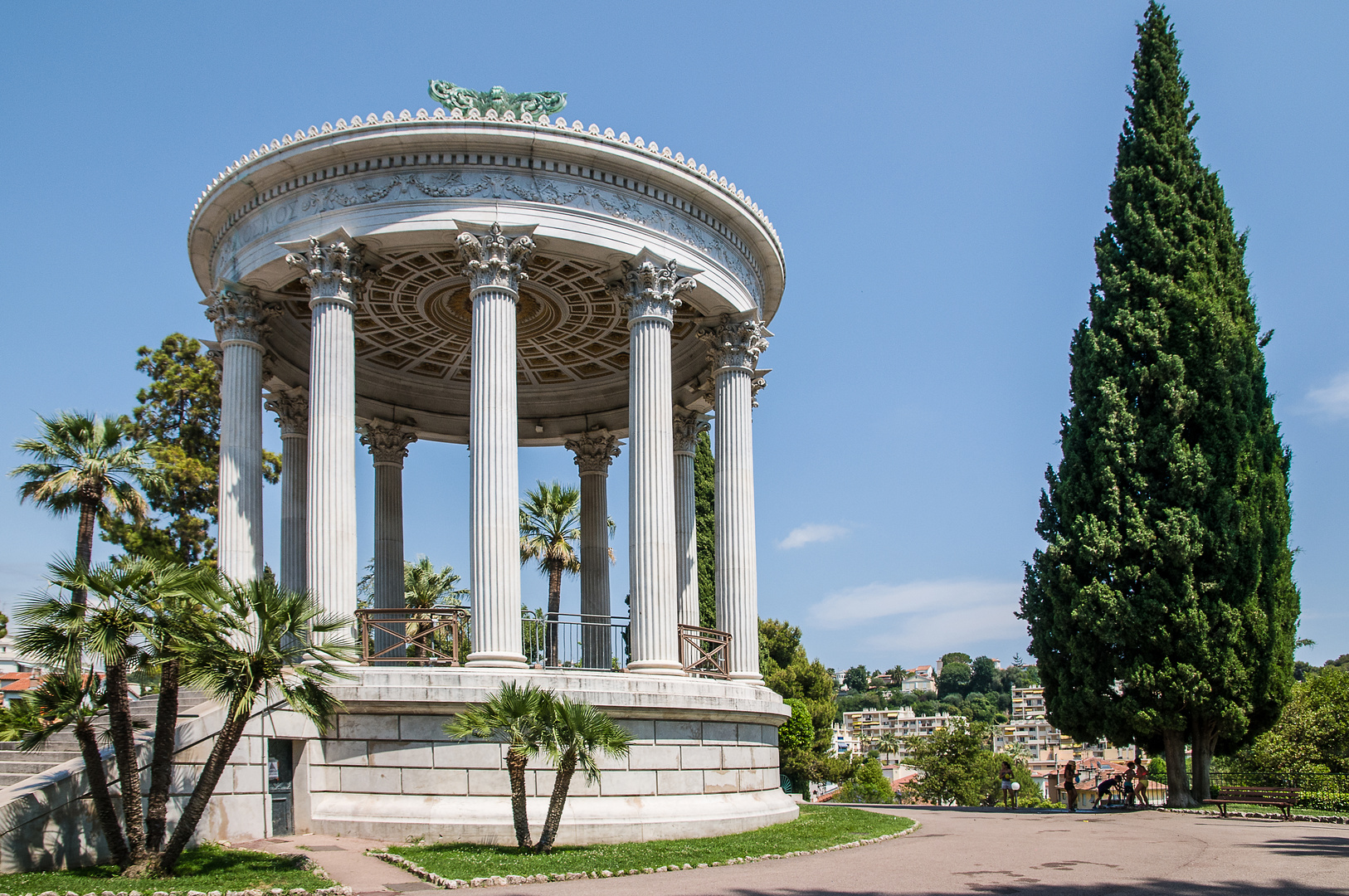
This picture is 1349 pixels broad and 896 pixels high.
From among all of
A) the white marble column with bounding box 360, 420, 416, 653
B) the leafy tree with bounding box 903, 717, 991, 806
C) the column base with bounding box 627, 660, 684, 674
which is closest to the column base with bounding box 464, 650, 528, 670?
the column base with bounding box 627, 660, 684, 674

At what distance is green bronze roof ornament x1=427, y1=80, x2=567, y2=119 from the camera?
28578mm

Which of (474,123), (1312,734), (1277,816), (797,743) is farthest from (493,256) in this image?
(797,743)

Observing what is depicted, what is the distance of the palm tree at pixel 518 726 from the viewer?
65.4 feet

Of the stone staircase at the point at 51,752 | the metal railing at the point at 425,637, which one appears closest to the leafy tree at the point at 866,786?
the metal railing at the point at 425,637

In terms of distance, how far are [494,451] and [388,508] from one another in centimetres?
1414

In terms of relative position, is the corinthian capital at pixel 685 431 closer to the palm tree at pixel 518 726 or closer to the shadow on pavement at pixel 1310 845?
the palm tree at pixel 518 726

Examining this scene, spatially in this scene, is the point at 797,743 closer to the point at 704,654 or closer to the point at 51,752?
the point at 704,654

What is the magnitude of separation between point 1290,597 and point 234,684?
1287 inches

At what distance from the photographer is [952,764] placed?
94.1 metres

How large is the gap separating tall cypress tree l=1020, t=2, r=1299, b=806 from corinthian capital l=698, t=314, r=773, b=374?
40.2 feet

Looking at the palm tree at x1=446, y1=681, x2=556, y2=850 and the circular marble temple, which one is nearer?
the palm tree at x1=446, y1=681, x2=556, y2=850

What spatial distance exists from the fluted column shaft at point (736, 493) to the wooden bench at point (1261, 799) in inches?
543

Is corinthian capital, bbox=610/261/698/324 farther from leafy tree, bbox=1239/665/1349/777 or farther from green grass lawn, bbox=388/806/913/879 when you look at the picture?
leafy tree, bbox=1239/665/1349/777

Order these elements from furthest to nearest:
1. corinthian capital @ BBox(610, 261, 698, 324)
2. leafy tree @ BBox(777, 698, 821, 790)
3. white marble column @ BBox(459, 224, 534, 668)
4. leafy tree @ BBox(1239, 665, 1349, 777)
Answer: leafy tree @ BBox(777, 698, 821, 790), leafy tree @ BBox(1239, 665, 1349, 777), corinthian capital @ BBox(610, 261, 698, 324), white marble column @ BBox(459, 224, 534, 668)
